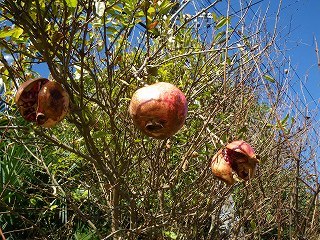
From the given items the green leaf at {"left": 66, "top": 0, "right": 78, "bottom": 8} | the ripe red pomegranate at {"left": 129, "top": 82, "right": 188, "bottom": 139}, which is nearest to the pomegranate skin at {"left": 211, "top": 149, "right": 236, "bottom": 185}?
the ripe red pomegranate at {"left": 129, "top": 82, "right": 188, "bottom": 139}

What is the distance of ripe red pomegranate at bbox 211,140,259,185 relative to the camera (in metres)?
1.40

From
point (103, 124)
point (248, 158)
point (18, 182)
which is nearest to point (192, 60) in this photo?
point (103, 124)

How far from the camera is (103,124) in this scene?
2.50 meters

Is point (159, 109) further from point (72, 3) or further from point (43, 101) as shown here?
point (72, 3)

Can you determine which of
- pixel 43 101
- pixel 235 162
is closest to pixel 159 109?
pixel 43 101

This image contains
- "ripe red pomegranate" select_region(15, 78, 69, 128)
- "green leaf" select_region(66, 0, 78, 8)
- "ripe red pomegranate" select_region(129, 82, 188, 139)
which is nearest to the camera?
"ripe red pomegranate" select_region(129, 82, 188, 139)

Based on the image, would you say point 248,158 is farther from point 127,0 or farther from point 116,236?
point 116,236

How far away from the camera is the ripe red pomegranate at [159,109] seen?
109 centimetres

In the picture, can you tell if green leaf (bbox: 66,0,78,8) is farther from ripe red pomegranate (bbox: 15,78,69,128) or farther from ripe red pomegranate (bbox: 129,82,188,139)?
ripe red pomegranate (bbox: 129,82,188,139)

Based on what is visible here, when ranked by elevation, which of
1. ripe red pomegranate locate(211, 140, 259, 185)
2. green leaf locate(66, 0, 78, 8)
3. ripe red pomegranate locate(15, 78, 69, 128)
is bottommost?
ripe red pomegranate locate(15, 78, 69, 128)

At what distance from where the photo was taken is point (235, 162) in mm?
1440

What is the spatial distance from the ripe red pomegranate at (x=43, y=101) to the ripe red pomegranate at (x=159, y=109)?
229 millimetres

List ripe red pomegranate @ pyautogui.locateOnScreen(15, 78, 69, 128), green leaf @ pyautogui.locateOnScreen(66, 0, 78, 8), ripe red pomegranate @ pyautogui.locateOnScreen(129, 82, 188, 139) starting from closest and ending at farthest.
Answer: ripe red pomegranate @ pyautogui.locateOnScreen(129, 82, 188, 139) → ripe red pomegranate @ pyautogui.locateOnScreen(15, 78, 69, 128) → green leaf @ pyautogui.locateOnScreen(66, 0, 78, 8)

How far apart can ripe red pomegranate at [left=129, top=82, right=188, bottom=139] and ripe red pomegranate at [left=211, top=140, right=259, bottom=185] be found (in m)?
0.34
